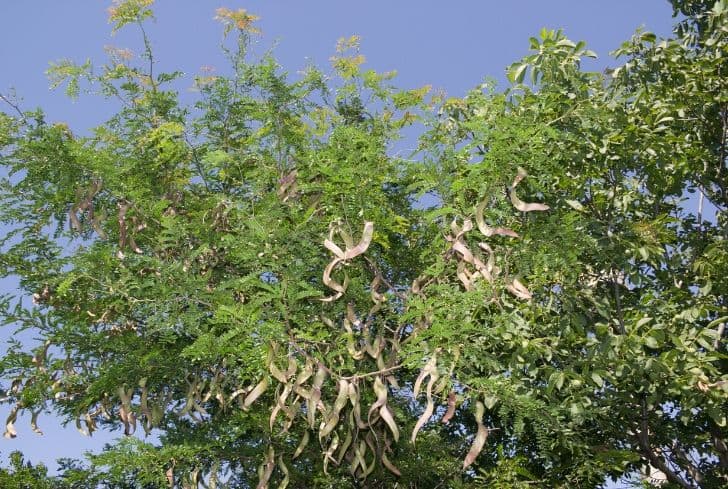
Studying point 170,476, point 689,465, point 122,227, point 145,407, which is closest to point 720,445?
point 689,465

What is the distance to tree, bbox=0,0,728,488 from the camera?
21.8 ft

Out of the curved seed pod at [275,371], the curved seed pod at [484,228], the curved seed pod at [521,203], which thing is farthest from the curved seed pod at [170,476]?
the curved seed pod at [521,203]

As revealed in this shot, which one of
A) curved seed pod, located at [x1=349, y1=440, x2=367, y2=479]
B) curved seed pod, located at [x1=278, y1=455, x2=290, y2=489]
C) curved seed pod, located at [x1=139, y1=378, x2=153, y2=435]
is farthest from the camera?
curved seed pod, located at [x1=139, y1=378, x2=153, y2=435]

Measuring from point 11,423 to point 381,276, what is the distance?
3.70 meters

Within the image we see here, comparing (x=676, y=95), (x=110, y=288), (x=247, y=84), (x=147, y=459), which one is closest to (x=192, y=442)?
(x=147, y=459)

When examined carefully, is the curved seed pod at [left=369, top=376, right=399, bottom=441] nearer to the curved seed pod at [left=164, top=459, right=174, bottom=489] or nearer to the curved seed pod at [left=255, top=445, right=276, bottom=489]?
the curved seed pod at [left=255, top=445, right=276, bottom=489]

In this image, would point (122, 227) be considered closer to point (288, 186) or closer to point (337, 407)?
point (288, 186)

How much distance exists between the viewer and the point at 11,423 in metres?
8.10

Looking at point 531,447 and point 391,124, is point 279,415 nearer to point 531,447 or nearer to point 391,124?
point 531,447

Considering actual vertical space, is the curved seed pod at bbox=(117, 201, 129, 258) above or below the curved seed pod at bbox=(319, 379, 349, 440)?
above

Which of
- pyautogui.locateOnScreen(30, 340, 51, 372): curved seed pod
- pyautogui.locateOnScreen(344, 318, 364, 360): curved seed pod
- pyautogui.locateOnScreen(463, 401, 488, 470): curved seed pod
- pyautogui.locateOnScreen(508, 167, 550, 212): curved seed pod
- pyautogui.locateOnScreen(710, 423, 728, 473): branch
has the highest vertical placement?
pyautogui.locateOnScreen(508, 167, 550, 212): curved seed pod

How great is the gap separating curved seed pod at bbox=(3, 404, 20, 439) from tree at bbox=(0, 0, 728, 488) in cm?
2

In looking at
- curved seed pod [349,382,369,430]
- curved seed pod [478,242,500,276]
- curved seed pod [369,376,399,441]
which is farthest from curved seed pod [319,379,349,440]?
curved seed pod [478,242,500,276]

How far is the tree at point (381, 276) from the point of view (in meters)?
6.65
